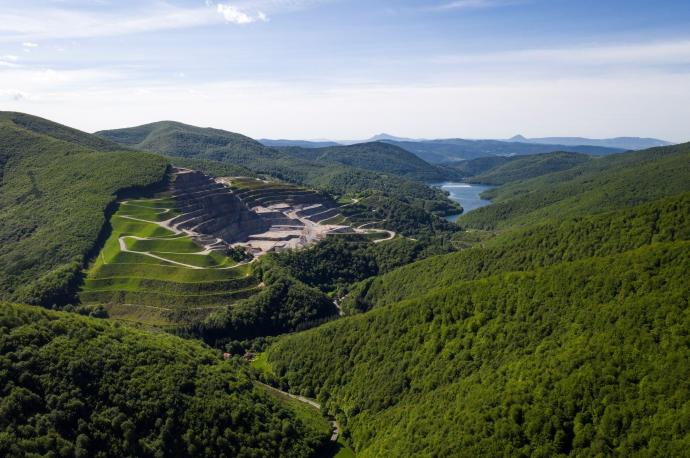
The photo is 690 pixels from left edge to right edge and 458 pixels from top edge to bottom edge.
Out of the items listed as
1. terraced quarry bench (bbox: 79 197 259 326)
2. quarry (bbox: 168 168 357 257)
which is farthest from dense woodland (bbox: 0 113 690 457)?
quarry (bbox: 168 168 357 257)

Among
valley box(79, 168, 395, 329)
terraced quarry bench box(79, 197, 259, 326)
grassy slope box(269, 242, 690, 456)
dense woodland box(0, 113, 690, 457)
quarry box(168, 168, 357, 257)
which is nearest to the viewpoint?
grassy slope box(269, 242, 690, 456)

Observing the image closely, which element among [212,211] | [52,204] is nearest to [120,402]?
[212,211]

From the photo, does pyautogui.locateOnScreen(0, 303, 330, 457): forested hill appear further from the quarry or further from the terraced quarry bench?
the quarry

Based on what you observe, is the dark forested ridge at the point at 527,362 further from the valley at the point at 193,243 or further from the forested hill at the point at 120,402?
the valley at the point at 193,243

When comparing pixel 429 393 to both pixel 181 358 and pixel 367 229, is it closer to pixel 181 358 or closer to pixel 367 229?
pixel 181 358

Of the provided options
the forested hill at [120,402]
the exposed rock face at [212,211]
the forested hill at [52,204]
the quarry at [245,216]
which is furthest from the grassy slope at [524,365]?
the exposed rock face at [212,211]

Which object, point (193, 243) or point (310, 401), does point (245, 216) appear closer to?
point (193, 243)

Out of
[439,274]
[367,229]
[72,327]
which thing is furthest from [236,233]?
[72,327]
